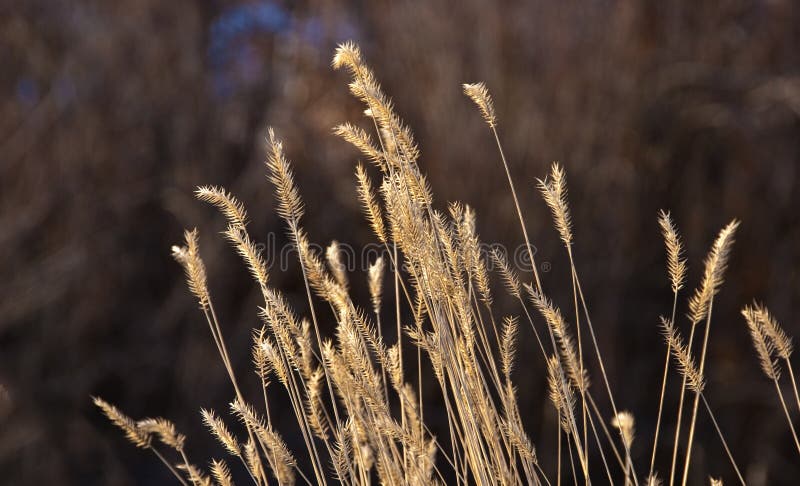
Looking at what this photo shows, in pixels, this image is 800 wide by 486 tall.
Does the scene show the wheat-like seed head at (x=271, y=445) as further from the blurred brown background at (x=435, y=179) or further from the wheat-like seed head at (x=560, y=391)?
the blurred brown background at (x=435, y=179)

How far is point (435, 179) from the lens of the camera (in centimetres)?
359

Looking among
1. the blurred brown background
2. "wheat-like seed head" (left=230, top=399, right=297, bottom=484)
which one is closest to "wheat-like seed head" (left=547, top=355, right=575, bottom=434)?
"wheat-like seed head" (left=230, top=399, right=297, bottom=484)

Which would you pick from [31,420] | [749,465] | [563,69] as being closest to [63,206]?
[31,420]

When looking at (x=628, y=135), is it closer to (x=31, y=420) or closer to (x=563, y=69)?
(x=563, y=69)

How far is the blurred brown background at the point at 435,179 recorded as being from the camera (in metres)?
3.49

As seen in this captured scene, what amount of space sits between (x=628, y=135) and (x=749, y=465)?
55.4 inches

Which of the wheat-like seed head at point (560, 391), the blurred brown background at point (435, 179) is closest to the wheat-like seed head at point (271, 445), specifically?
the wheat-like seed head at point (560, 391)

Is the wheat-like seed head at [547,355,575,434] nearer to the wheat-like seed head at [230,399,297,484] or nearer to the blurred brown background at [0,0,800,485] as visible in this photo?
the wheat-like seed head at [230,399,297,484]

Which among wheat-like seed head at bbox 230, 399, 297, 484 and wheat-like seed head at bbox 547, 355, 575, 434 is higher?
wheat-like seed head at bbox 547, 355, 575, 434

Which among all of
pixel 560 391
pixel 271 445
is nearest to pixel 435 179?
pixel 560 391

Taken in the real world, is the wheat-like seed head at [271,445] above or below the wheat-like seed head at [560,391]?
below

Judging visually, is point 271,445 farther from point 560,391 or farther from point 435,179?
point 435,179

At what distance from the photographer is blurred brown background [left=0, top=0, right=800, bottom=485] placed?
3.49m

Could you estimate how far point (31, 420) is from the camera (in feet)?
10.6
